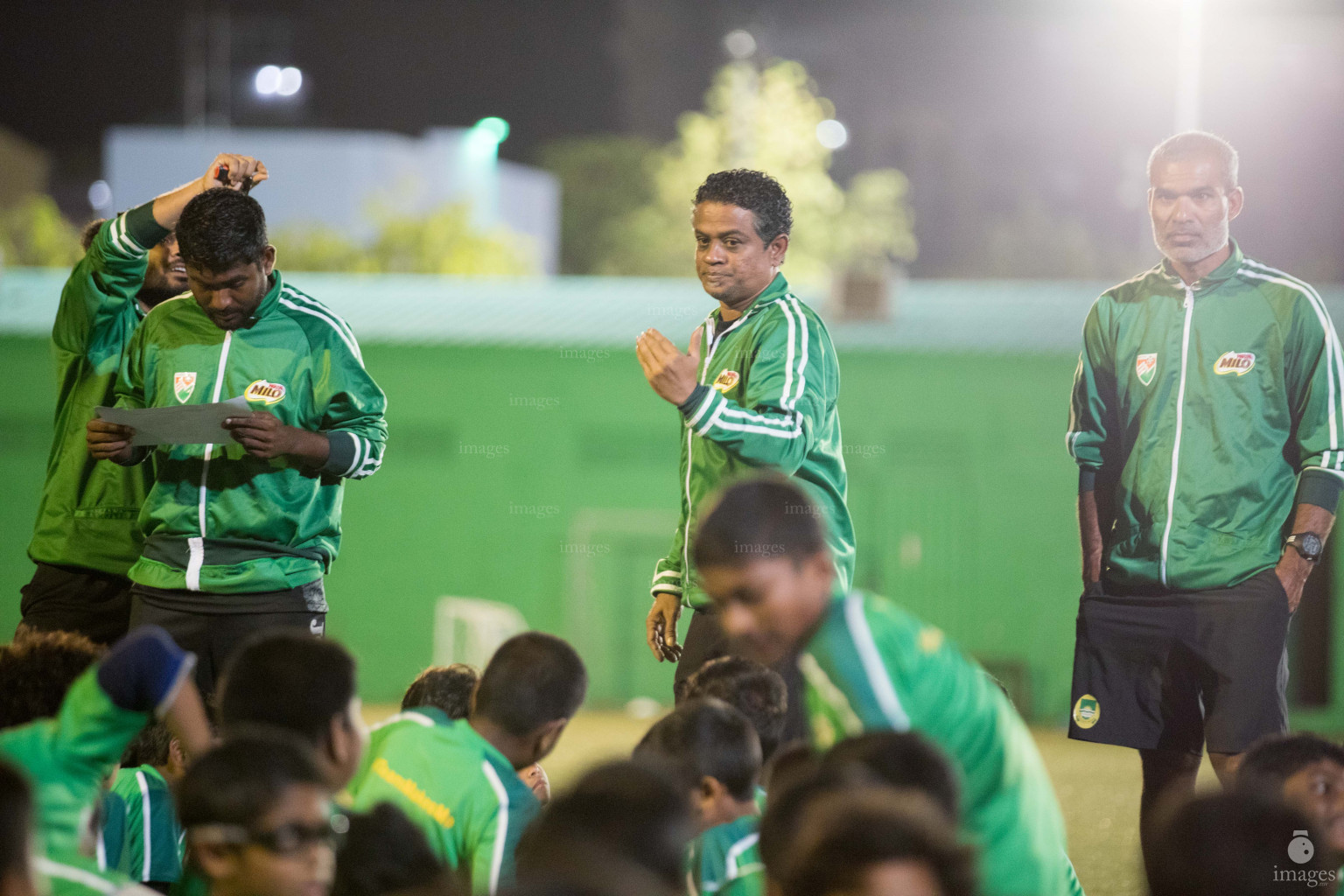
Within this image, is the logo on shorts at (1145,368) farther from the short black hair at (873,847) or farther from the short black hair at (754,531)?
the short black hair at (873,847)

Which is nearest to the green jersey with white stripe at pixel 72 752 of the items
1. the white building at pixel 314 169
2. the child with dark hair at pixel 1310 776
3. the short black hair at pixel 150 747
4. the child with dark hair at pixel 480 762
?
the child with dark hair at pixel 480 762

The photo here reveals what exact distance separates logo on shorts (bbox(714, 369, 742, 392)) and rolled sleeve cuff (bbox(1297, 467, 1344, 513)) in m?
1.81

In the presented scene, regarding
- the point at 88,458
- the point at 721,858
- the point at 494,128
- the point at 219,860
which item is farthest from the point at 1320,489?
the point at 494,128

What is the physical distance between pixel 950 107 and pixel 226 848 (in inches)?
2233

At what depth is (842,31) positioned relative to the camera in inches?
2183

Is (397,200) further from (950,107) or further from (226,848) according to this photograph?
(226,848)

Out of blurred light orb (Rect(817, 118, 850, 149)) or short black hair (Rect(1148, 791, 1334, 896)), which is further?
blurred light orb (Rect(817, 118, 850, 149))

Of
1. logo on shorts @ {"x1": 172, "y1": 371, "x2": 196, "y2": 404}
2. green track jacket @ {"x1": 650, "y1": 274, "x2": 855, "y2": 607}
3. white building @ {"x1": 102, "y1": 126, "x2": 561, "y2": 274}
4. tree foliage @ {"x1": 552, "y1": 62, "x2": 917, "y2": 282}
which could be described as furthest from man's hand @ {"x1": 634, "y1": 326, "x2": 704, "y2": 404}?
tree foliage @ {"x1": 552, "y1": 62, "x2": 917, "y2": 282}

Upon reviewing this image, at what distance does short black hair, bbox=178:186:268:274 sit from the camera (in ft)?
13.9

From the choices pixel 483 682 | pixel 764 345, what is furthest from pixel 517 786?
pixel 764 345

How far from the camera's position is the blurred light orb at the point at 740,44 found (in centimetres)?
4638

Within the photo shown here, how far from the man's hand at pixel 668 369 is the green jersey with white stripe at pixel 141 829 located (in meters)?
1.68

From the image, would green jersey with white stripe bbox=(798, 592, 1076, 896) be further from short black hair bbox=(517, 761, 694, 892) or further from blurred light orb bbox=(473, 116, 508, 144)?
blurred light orb bbox=(473, 116, 508, 144)

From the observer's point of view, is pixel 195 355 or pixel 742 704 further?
pixel 195 355
